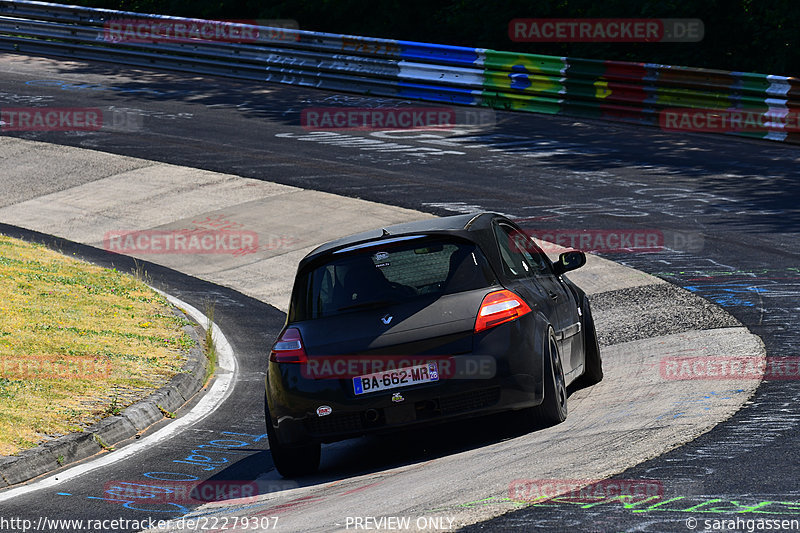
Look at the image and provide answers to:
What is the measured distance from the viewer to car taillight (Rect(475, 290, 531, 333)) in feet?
24.1

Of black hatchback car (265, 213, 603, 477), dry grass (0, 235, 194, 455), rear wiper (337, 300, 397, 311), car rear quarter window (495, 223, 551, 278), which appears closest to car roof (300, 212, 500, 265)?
black hatchback car (265, 213, 603, 477)

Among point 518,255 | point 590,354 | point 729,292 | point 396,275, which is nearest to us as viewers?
point 396,275

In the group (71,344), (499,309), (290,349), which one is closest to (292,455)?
(290,349)

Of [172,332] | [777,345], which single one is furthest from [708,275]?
[172,332]

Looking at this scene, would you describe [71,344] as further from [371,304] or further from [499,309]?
[499,309]

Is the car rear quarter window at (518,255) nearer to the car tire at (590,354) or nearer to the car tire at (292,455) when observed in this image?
the car tire at (590,354)

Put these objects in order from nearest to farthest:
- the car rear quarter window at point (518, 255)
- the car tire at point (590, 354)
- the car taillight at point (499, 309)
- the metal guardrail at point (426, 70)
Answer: the car taillight at point (499, 309)
the car rear quarter window at point (518, 255)
the car tire at point (590, 354)
the metal guardrail at point (426, 70)

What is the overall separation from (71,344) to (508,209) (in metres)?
7.41

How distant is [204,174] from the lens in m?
19.8

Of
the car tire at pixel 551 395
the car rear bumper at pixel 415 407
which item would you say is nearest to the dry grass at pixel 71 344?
the car rear bumper at pixel 415 407

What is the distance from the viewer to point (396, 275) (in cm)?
773

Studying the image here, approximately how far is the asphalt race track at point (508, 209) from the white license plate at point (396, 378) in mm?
537

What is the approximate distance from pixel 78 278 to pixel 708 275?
25.2 feet

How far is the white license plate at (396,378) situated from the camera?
7.20 meters
